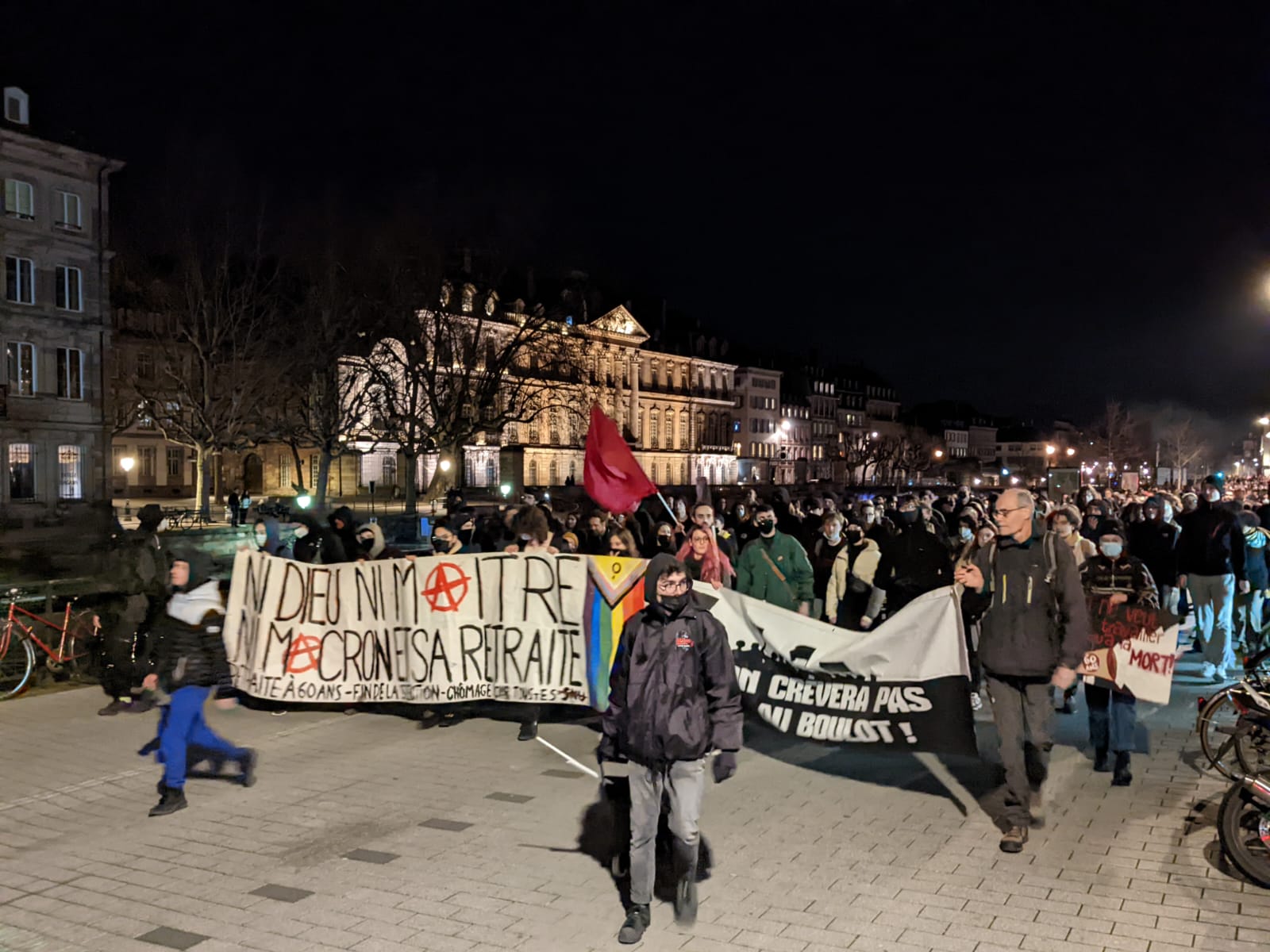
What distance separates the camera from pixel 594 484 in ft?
40.2

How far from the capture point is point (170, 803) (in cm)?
769

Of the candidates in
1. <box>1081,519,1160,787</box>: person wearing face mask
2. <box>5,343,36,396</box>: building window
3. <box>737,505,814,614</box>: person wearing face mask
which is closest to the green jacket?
<box>737,505,814,614</box>: person wearing face mask

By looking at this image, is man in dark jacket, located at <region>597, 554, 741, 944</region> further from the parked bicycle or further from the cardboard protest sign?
the cardboard protest sign

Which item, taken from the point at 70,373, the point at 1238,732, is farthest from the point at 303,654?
the point at 70,373

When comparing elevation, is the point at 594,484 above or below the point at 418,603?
above

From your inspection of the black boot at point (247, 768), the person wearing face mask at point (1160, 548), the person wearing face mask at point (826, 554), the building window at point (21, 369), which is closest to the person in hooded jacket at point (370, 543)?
the black boot at point (247, 768)

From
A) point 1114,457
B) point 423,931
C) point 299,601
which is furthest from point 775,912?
point 1114,457

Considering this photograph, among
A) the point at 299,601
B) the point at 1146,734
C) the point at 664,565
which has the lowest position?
the point at 1146,734

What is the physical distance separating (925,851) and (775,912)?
55.7 inches

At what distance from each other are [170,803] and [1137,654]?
6.83 meters

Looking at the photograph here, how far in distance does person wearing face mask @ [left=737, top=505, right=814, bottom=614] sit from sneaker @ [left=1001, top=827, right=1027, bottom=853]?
151 inches

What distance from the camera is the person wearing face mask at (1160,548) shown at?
1416cm

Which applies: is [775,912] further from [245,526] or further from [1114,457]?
[1114,457]

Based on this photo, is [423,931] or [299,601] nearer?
[423,931]
